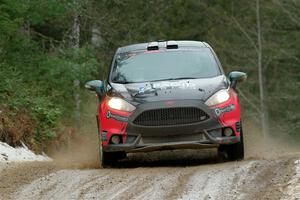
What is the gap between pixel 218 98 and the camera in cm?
1100

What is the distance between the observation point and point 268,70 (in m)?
46.7

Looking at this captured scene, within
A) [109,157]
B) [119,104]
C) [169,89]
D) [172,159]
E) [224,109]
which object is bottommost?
[172,159]

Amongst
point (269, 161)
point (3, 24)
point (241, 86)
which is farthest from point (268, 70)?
point (269, 161)

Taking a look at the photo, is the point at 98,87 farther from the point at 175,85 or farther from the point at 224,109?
the point at 224,109

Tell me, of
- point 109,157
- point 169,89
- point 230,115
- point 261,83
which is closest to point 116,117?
point 109,157

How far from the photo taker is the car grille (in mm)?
10789

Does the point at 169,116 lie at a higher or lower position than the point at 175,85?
lower

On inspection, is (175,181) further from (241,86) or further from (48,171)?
(241,86)

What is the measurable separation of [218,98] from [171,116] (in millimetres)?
744

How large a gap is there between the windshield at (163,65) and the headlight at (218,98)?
2.75 feet

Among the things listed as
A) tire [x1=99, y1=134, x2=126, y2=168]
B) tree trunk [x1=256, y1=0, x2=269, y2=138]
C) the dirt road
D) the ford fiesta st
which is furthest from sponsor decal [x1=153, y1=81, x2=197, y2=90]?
tree trunk [x1=256, y1=0, x2=269, y2=138]

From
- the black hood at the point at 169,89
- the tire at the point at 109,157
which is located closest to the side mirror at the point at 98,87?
the black hood at the point at 169,89

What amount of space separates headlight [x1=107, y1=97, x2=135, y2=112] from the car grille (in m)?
0.21

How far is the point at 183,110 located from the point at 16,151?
4.70 m
